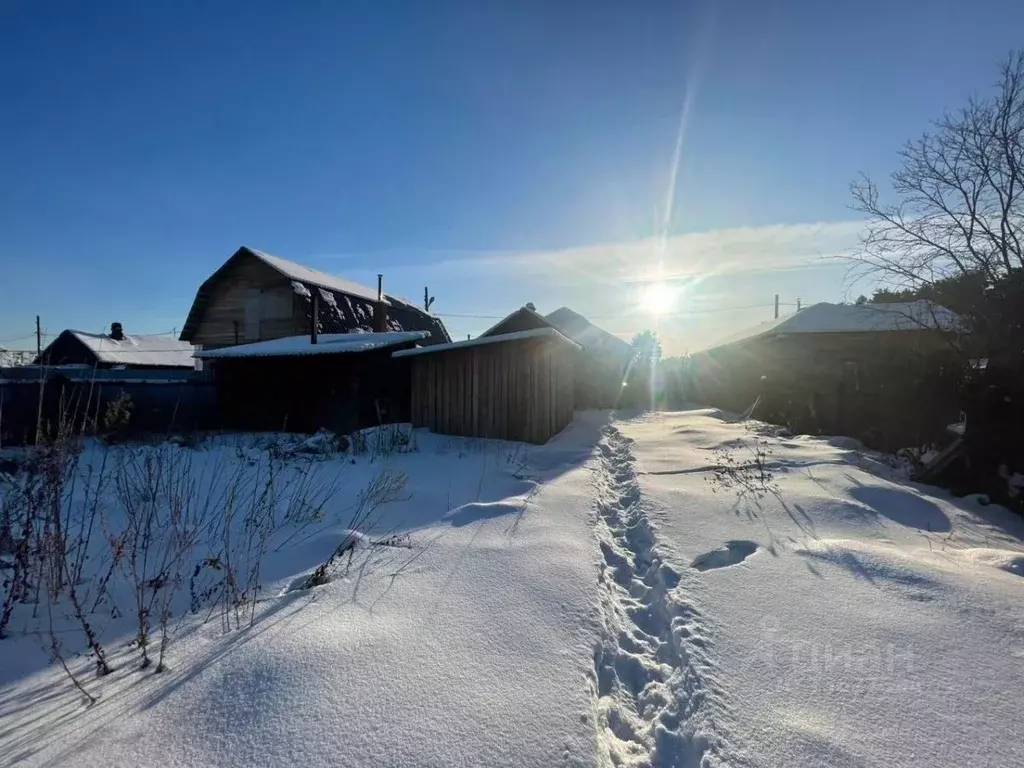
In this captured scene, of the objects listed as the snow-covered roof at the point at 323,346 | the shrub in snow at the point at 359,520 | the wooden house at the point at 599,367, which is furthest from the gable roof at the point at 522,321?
the shrub in snow at the point at 359,520

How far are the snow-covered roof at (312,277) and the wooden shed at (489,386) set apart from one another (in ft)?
34.6

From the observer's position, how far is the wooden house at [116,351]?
25.4m

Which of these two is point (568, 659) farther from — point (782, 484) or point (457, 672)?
point (782, 484)

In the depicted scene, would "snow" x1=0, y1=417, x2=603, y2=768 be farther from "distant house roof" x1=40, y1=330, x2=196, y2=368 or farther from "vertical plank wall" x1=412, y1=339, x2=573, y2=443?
"distant house roof" x1=40, y1=330, x2=196, y2=368

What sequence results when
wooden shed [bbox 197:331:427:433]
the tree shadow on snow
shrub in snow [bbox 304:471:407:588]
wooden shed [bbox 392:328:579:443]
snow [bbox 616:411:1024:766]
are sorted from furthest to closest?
wooden shed [bbox 197:331:427:433] < wooden shed [bbox 392:328:579:443] < the tree shadow on snow < shrub in snow [bbox 304:471:407:588] < snow [bbox 616:411:1024:766]

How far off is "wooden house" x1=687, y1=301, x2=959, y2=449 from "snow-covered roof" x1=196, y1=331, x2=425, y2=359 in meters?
10.9

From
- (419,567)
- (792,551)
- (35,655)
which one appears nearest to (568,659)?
(419,567)

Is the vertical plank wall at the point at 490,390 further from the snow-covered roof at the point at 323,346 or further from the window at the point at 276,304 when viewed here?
the window at the point at 276,304

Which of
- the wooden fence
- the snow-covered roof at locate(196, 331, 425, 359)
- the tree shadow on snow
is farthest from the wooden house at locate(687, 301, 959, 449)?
the wooden fence

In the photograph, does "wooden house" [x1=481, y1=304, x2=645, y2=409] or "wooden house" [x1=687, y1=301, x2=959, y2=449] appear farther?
"wooden house" [x1=481, y1=304, x2=645, y2=409]

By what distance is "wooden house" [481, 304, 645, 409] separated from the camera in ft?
77.5

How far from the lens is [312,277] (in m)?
20.5

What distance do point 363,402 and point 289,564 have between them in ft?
29.6

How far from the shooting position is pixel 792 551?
3824 millimetres
